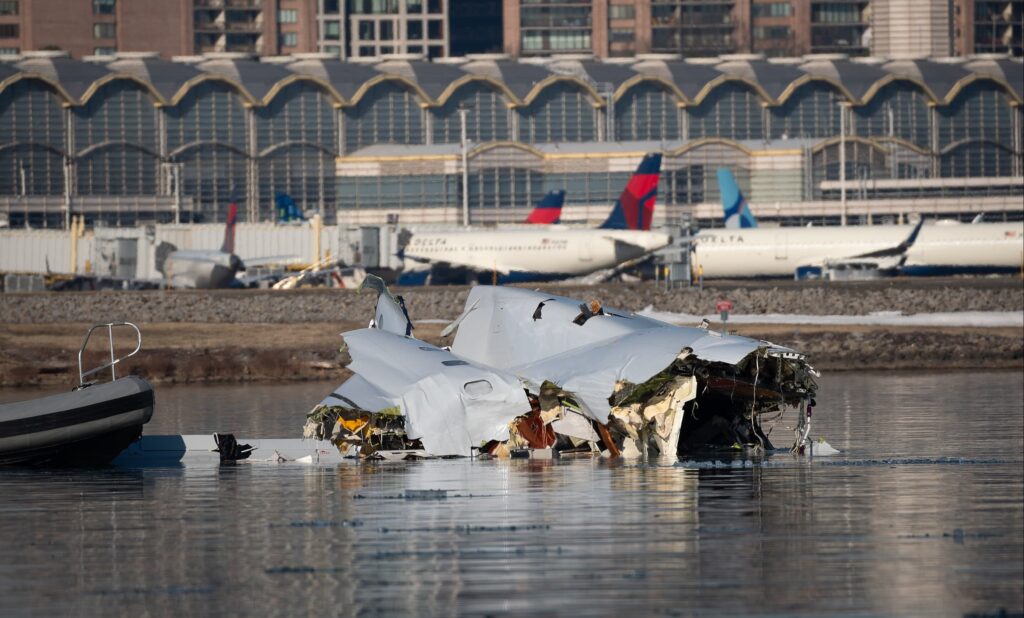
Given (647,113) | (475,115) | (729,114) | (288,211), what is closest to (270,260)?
(288,211)

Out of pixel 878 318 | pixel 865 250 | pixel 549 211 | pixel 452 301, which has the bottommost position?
pixel 878 318

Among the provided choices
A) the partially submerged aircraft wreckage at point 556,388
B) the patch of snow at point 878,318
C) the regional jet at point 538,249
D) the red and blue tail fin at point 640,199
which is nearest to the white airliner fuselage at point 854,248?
the red and blue tail fin at point 640,199

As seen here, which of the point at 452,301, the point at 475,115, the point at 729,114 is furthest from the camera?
the point at 729,114

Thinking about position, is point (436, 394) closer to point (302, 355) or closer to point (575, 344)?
point (575, 344)

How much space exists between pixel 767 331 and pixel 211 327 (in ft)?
81.2

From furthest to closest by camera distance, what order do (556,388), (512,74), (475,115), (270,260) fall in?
(512,74) < (475,115) < (270,260) < (556,388)

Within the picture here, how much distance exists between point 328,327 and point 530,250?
4030 centimetres

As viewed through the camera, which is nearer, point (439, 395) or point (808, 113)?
point (439, 395)

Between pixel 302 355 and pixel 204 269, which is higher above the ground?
pixel 204 269

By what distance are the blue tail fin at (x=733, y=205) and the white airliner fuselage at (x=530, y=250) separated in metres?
20.7

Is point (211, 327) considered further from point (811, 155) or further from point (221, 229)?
point (811, 155)

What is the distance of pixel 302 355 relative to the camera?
209ft

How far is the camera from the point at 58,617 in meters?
17.4

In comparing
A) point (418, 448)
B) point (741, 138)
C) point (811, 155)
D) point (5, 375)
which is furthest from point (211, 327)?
point (741, 138)
